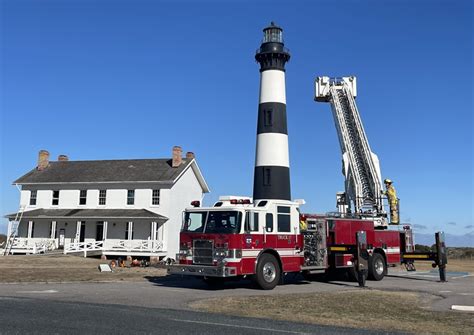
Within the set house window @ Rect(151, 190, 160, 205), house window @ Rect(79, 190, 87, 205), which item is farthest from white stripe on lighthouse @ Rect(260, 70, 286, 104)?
house window @ Rect(79, 190, 87, 205)

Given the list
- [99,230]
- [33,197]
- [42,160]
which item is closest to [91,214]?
[99,230]

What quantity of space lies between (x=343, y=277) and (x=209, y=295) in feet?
26.9

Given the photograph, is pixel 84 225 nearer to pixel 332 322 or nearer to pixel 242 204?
pixel 242 204

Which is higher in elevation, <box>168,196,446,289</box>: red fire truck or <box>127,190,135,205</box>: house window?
<box>127,190,135,205</box>: house window

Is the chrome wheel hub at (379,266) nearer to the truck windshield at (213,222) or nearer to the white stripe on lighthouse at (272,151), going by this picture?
the truck windshield at (213,222)

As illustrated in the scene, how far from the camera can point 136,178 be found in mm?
40406

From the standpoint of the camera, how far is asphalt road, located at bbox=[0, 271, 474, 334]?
8.70 metres

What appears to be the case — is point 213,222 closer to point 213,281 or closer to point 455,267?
point 213,281

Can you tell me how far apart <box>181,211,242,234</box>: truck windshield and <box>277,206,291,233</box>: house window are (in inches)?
75.7

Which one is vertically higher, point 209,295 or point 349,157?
point 349,157

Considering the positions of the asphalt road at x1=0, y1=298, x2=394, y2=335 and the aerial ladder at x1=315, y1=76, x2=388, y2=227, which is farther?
the aerial ladder at x1=315, y1=76, x2=388, y2=227

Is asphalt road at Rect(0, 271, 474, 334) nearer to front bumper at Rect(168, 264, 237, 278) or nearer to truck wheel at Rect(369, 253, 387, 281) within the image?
front bumper at Rect(168, 264, 237, 278)

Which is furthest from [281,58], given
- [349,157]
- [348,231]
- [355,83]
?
[348,231]

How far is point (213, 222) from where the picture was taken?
1695 centimetres
